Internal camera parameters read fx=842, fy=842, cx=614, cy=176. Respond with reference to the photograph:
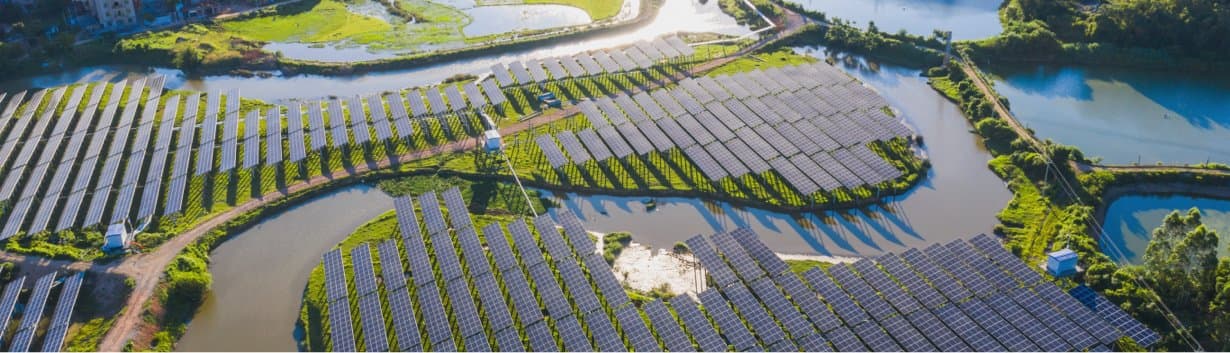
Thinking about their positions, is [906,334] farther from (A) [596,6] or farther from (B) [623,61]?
(A) [596,6]

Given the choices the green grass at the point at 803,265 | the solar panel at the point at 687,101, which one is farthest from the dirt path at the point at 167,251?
the green grass at the point at 803,265

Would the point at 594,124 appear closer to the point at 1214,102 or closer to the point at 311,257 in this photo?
the point at 311,257

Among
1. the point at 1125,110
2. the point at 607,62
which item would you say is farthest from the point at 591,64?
the point at 1125,110

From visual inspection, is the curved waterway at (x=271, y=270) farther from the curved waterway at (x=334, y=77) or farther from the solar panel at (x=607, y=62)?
the solar panel at (x=607, y=62)

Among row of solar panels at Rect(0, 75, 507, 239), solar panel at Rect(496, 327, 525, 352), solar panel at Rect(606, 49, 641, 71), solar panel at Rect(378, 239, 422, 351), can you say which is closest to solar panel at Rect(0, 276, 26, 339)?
row of solar panels at Rect(0, 75, 507, 239)

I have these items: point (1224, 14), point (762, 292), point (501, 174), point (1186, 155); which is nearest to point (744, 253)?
point (762, 292)
